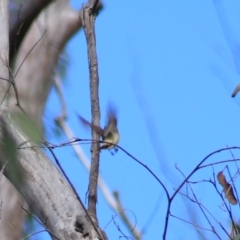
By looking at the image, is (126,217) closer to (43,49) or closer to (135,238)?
(135,238)

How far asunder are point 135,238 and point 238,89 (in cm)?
42

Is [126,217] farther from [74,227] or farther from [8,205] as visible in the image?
[8,205]

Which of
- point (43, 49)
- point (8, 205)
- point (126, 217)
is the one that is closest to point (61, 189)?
point (126, 217)

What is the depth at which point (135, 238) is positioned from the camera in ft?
5.90

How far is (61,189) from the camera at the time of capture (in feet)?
5.68

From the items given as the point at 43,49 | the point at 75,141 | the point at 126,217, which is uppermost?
the point at 43,49

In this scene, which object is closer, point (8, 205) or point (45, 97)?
point (8, 205)

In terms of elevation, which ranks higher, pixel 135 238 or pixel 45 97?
pixel 45 97

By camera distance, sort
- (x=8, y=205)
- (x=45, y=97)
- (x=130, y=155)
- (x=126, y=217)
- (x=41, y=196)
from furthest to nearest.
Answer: (x=45, y=97)
(x=8, y=205)
(x=126, y=217)
(x=41, y=196)
(x=130, y=155)

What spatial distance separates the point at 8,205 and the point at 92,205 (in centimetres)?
100

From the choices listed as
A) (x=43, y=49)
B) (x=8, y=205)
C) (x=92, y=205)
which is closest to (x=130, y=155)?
(x=92, y=205)

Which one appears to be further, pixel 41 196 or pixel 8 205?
→ pixel 8 205

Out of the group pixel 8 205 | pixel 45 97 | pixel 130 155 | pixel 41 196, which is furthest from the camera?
pixel 45 97

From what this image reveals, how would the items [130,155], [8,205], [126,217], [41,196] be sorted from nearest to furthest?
[130,155]
[41,196]
[126,217]
[8,205]
